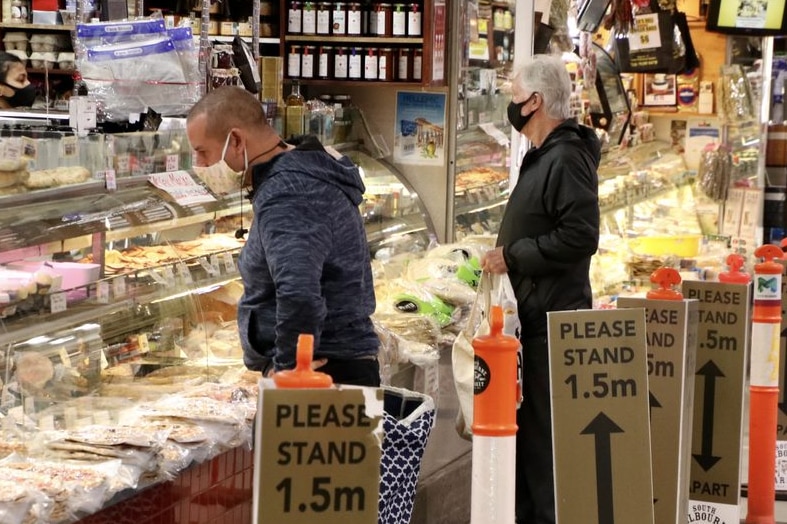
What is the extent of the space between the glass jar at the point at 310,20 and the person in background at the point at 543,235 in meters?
1.77

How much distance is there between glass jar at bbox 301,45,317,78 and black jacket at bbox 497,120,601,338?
188cm

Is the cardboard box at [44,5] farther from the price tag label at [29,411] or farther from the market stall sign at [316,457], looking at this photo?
the market stall sign at [316,457]

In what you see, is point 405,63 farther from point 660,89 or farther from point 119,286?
point 660,89

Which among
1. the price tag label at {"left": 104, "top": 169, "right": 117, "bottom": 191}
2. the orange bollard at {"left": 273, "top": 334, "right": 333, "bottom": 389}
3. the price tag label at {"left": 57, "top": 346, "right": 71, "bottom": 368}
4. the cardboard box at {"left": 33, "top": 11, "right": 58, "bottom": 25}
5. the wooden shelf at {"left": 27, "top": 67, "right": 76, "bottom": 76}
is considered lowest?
the price tag label at {"left": 57, "top": 346, "right": 71, "bottom": 368}

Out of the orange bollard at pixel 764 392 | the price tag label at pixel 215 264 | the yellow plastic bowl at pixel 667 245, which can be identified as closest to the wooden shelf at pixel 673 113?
the yellow plastic bowl at pixel 667 245

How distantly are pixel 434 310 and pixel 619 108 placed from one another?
3533 millimetres

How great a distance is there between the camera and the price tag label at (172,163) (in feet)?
15.8

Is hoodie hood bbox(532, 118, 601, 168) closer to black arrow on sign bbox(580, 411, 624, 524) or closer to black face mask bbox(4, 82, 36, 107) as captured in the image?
black arrow on sign bbox(580, 411, 624, 524)

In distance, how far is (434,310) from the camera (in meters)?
5.59

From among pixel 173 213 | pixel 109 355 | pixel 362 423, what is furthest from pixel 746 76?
pixel 362 423

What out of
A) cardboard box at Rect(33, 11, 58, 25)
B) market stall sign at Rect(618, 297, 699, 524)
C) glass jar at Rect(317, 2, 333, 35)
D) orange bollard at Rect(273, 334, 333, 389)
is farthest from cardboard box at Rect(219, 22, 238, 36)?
orange bollard at Rect(273, 334, 333, 389)

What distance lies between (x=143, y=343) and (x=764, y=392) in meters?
2.49

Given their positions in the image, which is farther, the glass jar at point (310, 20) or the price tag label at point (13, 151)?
the glass jar at point (310, 20)

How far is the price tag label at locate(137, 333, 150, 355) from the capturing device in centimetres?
428
